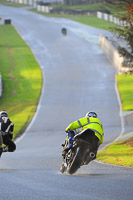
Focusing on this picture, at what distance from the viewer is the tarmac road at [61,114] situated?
42.3 feet

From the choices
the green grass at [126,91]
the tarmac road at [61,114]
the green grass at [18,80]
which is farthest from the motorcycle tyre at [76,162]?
the green grass at [126,91]

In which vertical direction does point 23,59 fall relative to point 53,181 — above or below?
below

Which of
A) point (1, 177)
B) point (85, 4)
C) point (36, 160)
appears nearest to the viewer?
point (1, 177)

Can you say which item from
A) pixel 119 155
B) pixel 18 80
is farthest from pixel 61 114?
pixel 119 155

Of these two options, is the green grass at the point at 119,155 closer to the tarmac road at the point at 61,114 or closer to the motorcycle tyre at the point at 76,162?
the tarmac road at the point at 61,114

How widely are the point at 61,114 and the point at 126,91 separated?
10.3m

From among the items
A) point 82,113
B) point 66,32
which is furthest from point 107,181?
point 66,32

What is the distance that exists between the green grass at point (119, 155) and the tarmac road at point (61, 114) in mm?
1272

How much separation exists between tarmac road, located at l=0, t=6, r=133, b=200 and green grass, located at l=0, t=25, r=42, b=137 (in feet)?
2.90

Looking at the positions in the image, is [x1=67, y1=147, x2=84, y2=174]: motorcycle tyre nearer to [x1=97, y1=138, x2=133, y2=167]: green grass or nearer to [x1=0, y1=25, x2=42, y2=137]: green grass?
[x1=97, y1=138, x2=133, y2=167]: green grass

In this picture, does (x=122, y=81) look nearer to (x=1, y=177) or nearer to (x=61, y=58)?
(x=61, y=58)

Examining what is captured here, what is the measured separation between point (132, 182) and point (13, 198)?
3204 mm

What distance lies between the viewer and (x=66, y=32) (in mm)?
96438

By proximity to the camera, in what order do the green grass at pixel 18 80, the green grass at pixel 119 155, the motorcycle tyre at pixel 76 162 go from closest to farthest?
the motorcycle tyre at pixel 76 162 < the green grass at pixel 119 155 < the green grass at pixel 18 80
